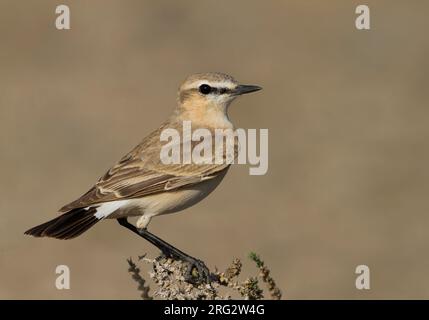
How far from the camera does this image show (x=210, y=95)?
9.41 m

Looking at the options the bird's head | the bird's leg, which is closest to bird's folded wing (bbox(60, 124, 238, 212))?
the bird's leg

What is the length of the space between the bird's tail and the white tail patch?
34mm

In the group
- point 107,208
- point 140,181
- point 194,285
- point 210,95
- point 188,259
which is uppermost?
point 210,95

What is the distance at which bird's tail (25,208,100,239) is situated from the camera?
813 centimetres

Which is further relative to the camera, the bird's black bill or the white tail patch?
the bird's black bill

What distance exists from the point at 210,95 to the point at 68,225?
1882 mm

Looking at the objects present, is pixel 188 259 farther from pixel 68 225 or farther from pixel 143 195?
pixel 68 225

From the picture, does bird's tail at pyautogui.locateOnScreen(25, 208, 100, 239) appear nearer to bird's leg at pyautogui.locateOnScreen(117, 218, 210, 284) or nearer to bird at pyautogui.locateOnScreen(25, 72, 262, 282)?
bird at pyautogui.locateOnScreen(25, 72, 262, 282)

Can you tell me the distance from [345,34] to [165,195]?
1443 cm

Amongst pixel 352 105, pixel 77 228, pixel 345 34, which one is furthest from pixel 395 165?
pixel 77 228

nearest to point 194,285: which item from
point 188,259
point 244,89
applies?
point 188,259


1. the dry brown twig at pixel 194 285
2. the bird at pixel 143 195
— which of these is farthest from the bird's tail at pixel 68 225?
the dry brown twig at pixel 194 285

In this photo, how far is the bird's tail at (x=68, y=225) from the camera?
813cm

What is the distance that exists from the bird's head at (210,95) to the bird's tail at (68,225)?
155 centimetres
